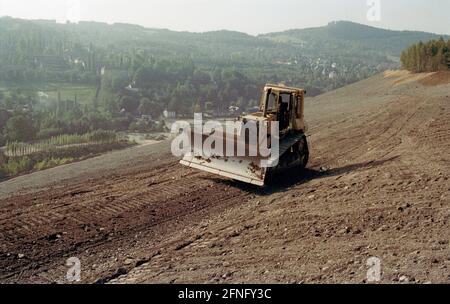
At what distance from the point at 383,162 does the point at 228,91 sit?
81450 millimetres

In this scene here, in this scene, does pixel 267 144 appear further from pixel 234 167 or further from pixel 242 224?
pixel 242 224

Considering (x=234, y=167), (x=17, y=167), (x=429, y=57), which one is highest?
(x=429, y=57)

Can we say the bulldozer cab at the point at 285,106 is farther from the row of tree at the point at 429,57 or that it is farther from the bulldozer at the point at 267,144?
the row of tree at the point at 429,57

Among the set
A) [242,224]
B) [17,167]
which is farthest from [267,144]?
[17,167]

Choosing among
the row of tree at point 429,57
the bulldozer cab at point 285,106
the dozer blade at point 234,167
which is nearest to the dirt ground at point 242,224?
the dozer blade at point 234,167

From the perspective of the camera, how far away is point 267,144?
10516mm

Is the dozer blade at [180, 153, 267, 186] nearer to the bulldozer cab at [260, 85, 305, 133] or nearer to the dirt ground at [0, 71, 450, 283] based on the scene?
the dirt ground at [0, 71, 450, 283]

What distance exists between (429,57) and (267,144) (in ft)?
130

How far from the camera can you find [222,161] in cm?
1088

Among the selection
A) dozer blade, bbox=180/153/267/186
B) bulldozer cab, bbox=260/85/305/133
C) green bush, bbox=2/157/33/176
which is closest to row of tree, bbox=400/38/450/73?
green bush, bbox=2/157/33/176

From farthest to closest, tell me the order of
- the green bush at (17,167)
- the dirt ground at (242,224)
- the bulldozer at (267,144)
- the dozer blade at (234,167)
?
the green bush at (17,167)
the bulldozer at (267,144)
the dozer blade at (234,167)
the dirt ground at (242,224)

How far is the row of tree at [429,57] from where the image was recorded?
42875mm

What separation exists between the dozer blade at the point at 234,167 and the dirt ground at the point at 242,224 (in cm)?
36

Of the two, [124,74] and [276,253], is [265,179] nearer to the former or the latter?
[276,253]
